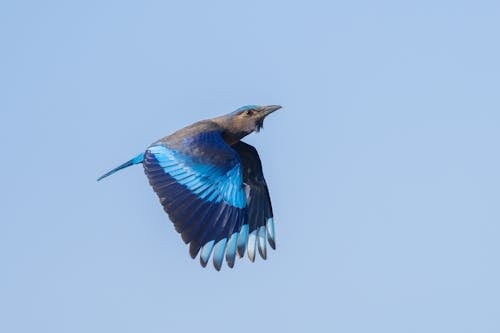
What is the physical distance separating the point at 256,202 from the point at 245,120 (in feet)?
5.67

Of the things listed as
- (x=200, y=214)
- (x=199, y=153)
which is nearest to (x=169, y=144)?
(x=199, y=153)

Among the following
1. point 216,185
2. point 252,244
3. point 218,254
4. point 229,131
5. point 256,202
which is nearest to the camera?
point 218,254

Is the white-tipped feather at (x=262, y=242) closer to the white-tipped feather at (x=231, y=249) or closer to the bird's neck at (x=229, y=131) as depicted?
the white-tipped feather at (x=231, y=249)

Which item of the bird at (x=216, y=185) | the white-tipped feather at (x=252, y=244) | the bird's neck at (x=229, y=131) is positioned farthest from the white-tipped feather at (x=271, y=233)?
the bird's neck at (x=229, y=131)

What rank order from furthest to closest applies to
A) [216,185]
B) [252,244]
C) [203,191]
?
[252,244]
[216,185]
[203,191]

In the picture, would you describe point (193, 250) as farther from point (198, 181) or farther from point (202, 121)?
point (202, 121)

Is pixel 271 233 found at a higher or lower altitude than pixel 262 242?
higher

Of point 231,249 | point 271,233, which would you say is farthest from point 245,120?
point 231,249

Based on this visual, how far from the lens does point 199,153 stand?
27.2m

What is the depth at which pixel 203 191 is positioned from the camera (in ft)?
86.2

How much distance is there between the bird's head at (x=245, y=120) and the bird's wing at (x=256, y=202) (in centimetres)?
40

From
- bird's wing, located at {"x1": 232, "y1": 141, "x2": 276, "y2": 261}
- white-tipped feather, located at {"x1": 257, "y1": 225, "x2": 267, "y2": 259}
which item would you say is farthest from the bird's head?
white-tipped feather, located at {"x1": 257, "y1": 225, "x2": 267, "y2": 259}

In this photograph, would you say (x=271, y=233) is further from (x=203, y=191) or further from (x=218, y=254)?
(x=218, y=254)

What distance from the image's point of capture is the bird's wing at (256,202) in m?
27.8
